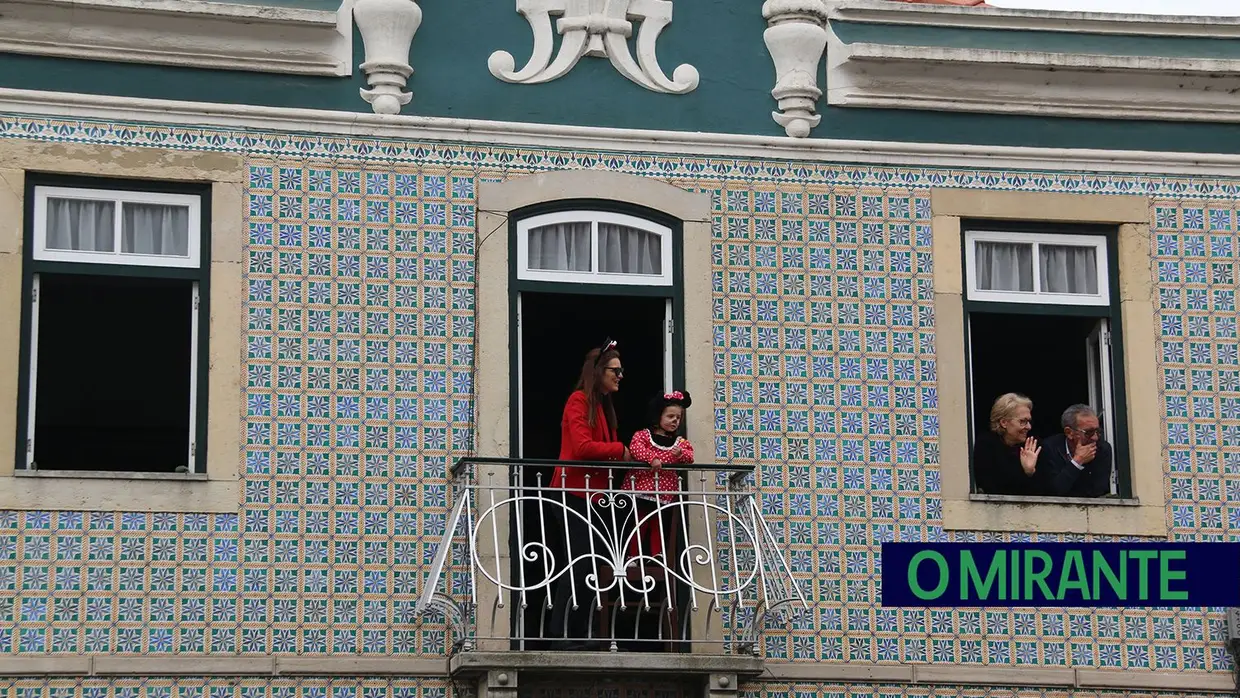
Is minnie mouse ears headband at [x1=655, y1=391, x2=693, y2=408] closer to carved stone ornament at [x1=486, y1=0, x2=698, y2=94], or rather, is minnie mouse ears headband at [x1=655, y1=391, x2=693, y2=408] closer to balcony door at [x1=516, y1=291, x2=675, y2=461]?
balcony door at [x1=516, y1=291, x2=675, y2=461]

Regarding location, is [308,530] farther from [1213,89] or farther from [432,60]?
[1213,89]

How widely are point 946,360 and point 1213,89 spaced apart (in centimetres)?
265

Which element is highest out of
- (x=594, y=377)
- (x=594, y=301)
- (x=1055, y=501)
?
(x=594, y=301)

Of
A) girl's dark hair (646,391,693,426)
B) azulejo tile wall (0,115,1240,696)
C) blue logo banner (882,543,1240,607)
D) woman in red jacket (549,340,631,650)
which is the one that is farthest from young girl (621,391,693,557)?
blue logo banner (882,543,1240,607)

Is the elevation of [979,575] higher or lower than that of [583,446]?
lower

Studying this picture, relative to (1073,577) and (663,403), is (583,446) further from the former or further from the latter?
(1073,577)

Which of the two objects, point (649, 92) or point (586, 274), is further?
point (649, 92)

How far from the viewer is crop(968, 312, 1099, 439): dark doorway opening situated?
16266 mm

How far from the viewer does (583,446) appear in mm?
14617

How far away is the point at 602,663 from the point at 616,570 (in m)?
0.53

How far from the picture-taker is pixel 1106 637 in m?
15.2

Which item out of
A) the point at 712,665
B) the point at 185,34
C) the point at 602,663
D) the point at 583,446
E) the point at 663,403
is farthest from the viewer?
the point at 185,34

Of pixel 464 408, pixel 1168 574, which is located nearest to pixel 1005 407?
pixel 1168 574

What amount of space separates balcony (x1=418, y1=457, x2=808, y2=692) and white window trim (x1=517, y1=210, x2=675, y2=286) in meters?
1.19
